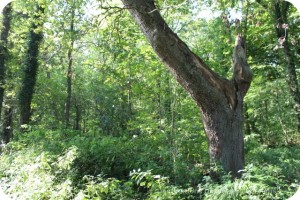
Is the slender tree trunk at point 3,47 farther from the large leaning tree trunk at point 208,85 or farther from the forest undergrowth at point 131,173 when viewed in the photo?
the large leaning tree trunk at point 208,85

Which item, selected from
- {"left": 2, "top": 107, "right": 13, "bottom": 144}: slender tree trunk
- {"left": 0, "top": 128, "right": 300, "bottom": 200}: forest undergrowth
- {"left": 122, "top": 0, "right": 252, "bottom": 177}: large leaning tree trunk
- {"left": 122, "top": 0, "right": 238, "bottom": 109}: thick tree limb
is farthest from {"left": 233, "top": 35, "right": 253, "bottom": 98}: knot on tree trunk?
{"left": 2, "top": 107, "right": 13, "bottom": 144}: slender tree trunk

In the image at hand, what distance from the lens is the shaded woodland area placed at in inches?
172

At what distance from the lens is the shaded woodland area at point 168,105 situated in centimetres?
437

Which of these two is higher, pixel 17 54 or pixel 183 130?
pixel 17 54

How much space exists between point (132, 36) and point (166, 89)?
6.68 ft

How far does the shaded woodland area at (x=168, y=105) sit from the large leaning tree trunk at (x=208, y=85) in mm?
18

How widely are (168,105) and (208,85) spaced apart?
4.45m

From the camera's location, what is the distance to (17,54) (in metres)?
12.3

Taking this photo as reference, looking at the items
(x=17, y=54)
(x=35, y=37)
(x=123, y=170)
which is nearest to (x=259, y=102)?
(x=123, y=170)

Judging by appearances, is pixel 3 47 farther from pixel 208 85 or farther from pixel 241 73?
pixel 241 73

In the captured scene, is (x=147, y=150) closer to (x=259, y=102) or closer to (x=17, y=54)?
(x=259, y=102)

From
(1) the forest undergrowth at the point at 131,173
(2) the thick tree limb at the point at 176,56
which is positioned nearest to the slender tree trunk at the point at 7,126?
(1) the forest undergrowth at the point at 131,173

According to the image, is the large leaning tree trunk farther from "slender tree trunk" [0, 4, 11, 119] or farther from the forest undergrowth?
"slender tree trunk" [0, 4, 11, 119]

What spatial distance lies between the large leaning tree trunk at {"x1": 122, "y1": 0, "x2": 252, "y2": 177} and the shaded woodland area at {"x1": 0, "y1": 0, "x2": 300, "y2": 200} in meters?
0.02
